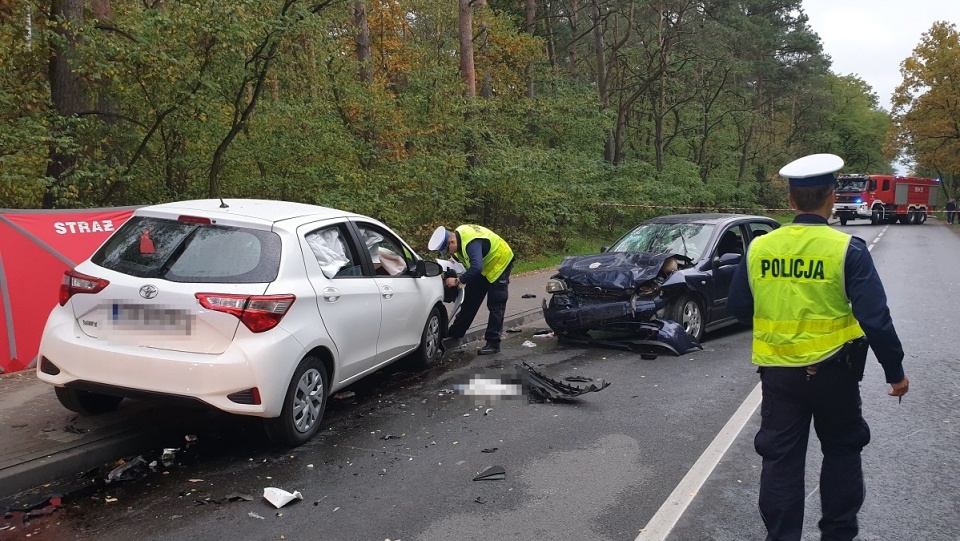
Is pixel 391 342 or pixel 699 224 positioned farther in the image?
pixel 699 224

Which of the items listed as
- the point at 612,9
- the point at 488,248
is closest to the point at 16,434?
the point at 488,248

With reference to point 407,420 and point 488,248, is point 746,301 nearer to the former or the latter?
point 407,420

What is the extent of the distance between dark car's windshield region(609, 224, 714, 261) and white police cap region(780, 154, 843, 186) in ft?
18.1

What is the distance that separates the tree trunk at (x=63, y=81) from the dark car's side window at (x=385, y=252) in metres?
5.05

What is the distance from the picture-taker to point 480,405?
612cm

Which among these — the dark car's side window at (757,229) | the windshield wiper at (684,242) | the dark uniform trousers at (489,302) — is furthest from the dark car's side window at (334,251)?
the dark car's side window at (757,229)

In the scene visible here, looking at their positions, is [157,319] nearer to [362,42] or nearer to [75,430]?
[75,430]

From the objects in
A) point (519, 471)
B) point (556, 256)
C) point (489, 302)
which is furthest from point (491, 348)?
point (556, 256)

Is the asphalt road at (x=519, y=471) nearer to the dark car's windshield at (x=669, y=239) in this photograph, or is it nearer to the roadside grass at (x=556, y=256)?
the dark car's windshield at (x=669, y=239)

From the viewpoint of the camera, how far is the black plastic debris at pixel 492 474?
175 inches

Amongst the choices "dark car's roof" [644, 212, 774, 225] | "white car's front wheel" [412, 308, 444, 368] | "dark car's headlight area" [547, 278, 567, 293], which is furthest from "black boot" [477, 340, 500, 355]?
"dark car's roof" [644, 212, 774, 225]

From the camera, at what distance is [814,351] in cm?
313

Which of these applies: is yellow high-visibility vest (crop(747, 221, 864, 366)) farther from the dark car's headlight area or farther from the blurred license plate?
the dark car's headlight area

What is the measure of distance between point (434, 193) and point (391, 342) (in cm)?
933
